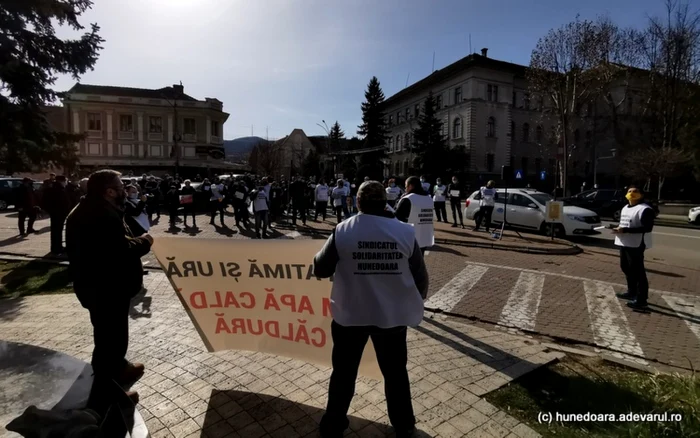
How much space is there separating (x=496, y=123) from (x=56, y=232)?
53555 mm

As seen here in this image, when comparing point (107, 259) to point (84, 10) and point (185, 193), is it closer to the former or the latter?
point (84, 10)

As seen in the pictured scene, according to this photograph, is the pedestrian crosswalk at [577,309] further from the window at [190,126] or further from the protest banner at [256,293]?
the window at [190,126]

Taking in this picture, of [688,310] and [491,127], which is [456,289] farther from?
[491,127]

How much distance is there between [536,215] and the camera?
15.8m

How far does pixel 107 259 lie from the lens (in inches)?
127

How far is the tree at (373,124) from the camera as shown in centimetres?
6125

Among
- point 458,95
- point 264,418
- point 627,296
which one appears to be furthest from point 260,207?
point 458,95

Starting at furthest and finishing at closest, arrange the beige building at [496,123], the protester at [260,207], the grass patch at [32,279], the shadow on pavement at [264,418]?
1. the beige building at [496,123]
2. the protester at [260,207]
3. the grass patch at [32,279]
4. the shadow on pavement at [264,418]

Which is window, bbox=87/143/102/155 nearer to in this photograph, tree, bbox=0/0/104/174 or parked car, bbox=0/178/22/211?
parked car, bbox=0/178/22/211

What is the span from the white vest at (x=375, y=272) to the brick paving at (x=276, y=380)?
998 millimetres

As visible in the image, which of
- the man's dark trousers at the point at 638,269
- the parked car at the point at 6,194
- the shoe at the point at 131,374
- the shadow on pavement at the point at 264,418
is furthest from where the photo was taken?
the parked car at the point at 6,194

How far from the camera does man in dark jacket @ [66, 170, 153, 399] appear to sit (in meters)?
3.19

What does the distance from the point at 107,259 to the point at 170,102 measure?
2406 inches

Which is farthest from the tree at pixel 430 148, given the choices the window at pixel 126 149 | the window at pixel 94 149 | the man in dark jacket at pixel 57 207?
the man in dark jacket at pixel 57 207
